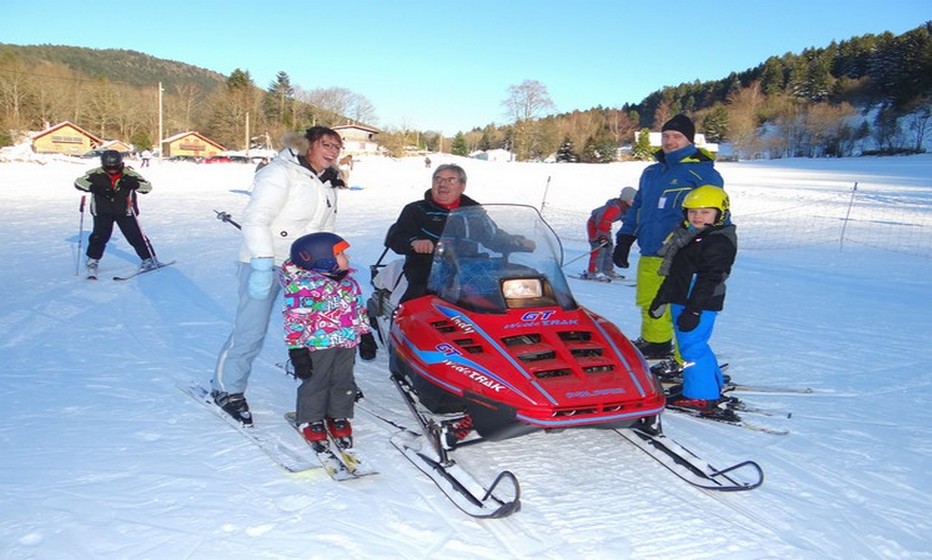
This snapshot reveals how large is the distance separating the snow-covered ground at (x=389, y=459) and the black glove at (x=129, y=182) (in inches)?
56.9

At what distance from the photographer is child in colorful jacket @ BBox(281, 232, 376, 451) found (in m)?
3.45

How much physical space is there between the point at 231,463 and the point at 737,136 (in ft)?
247

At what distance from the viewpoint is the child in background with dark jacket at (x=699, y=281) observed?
4.08 metres

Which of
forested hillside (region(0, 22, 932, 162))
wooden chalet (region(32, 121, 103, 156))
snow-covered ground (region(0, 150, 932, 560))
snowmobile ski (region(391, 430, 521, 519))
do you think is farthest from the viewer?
forested hillside (region(0, 22, 932, 162))

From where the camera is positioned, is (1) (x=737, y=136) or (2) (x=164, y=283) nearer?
(2) (x=164, y=283)

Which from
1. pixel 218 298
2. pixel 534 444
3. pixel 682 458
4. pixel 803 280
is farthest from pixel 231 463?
pixel 803 280

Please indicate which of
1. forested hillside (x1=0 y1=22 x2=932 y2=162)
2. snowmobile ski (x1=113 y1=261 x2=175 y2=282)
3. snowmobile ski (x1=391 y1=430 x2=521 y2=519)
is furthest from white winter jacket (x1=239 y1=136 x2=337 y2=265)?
A: forested hillside (x1=0 y1=22 x2=932 y2=162)

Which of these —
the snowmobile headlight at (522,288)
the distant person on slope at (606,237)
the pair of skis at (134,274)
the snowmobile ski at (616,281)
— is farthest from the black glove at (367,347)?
the distant person on slope at (606,237)

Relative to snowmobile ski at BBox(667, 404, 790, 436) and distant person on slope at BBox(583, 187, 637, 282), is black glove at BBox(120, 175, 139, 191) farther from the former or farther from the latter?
snowmobile ski at BBox(667, 404, 790, 436)

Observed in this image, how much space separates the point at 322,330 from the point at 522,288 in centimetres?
119

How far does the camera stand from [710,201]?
4.12 m

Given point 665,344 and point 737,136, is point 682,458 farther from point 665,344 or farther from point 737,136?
point 737,136

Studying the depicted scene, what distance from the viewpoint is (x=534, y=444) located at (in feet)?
12.5

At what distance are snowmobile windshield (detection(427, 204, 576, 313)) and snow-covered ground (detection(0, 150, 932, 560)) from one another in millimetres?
871
